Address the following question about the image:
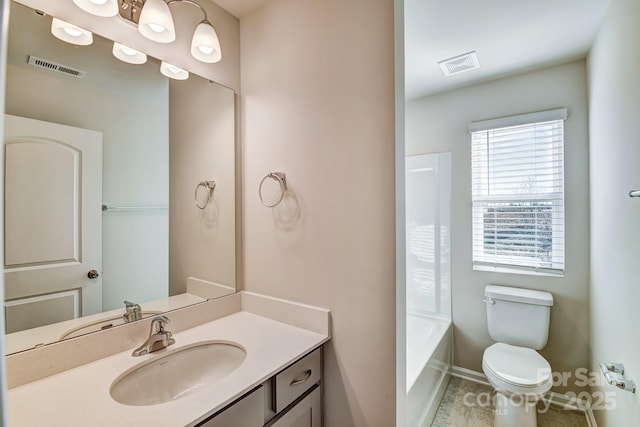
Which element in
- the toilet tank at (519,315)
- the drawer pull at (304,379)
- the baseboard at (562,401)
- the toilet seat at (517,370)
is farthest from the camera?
the toilet tank at (519,315)

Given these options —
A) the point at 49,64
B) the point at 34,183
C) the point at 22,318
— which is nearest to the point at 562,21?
the point at 49,64

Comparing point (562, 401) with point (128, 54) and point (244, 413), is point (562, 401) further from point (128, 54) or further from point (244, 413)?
point (128, 54)

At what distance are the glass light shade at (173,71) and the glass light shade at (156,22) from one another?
0.12 meters

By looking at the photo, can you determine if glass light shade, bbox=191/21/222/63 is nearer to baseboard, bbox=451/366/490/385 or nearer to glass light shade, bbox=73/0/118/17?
glass light shade, bbox=73/0/118/17

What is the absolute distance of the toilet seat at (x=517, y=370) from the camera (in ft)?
5.59

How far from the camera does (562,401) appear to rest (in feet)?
6.93

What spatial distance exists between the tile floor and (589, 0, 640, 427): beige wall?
0.85 feet

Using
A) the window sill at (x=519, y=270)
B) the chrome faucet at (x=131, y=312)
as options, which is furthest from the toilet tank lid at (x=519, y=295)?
the chrome faucet at (x=131, y=312)

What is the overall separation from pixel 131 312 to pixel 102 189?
53 cm

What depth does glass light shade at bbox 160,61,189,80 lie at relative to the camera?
1374mm

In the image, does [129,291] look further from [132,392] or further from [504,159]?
[504,159]

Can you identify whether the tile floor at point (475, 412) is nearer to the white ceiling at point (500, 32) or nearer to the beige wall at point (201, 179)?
the beige wall at point (201, 179)

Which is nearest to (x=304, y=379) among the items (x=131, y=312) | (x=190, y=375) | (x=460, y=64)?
(x=190, y=375)

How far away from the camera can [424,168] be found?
260 cm
